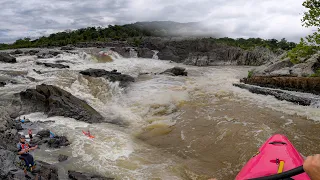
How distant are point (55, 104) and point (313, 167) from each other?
8475 mm

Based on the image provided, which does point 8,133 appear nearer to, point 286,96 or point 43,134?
point 43,134

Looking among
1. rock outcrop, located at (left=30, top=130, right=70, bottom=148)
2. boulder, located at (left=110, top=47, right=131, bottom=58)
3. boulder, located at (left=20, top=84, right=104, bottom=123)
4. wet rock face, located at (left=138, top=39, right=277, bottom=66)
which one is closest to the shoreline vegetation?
wet rock face, located at (left=138, top=39, right=277, bottom=66)

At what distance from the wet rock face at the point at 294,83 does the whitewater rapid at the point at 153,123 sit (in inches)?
59.9

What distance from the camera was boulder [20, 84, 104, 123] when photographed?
840 cm

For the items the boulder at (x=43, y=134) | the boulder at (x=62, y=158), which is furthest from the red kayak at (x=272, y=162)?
the boulder at (x=43, y=134)

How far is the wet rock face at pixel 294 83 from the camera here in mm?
10916

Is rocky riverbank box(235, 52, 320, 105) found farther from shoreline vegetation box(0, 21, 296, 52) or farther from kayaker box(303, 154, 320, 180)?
shoreline vegetation box(0, 21, 296, 52)

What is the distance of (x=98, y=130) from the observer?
25.2 feet

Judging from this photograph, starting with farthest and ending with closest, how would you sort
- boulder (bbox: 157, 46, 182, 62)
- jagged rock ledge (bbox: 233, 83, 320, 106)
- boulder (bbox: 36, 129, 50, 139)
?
boulder (bbox: 157, 46, 182, 62) → jagged rock ledge (bbox: 233, 83, 320, 106) → boulder (bbox: 36, 129, 50, 139)

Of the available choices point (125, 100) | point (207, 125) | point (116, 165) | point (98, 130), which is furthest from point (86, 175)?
point (125, 100)

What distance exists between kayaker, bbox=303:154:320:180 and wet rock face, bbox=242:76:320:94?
1100 cm

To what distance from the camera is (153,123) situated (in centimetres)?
866

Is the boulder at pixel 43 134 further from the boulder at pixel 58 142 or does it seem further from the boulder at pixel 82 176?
the boulder at pixel 82 176

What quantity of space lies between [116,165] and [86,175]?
3.18ft
